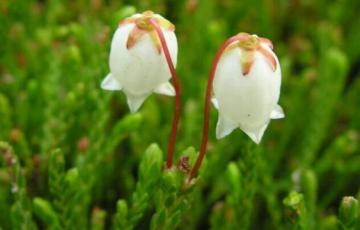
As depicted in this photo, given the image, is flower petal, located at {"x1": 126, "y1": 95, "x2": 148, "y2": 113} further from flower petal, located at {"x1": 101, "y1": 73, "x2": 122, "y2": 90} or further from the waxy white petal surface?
the waxy white petal surface

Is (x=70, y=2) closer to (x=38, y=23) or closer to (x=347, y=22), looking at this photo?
(x=38, y=23)

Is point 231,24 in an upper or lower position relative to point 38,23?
lower

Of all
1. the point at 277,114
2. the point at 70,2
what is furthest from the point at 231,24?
the point at 277,114

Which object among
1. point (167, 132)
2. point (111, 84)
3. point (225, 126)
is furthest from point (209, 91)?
point (167, 132)

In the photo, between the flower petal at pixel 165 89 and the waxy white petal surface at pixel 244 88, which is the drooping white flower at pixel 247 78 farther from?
the flower petal at pixel 165 89

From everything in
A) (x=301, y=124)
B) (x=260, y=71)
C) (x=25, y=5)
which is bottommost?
(x=301, y=124)
